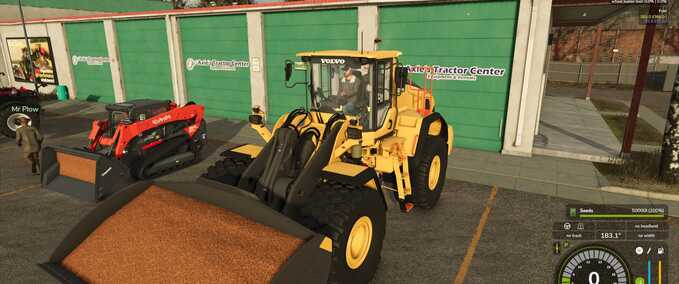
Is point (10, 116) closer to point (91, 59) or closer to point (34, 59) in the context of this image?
point (91, 59)

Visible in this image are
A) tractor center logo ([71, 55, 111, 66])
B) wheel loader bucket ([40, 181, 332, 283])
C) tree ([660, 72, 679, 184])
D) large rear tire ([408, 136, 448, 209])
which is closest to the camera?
wheel loader bucket ([40, 181, 332, 283])

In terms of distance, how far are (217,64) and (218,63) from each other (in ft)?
0.23

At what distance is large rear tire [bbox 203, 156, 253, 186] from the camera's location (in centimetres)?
495

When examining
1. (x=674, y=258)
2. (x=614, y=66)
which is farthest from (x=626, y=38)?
(x=674, y=258)

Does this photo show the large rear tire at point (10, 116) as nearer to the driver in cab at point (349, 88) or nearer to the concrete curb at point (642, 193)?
the driver in cab at point (349, 88)

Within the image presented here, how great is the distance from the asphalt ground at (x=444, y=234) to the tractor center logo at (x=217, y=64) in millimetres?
6717

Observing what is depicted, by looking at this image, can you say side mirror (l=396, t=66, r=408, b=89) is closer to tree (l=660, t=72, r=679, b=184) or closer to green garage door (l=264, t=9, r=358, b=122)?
tree (l=660, t=72, r=679, b=184)

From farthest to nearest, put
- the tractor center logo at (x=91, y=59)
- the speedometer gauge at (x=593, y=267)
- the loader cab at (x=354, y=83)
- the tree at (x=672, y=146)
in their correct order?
1. the tractor center logo at (x=91, y=59)
2. the tree at (x=672, y=146)
3. the loader cab at (x=354, y=83)
4. the speedometer gauge at (x=593, y=267)

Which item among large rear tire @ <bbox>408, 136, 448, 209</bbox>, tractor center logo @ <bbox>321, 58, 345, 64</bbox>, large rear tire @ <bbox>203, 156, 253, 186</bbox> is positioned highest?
tractor center logo @ <bbox>321, 58, 345, 64</bbox>

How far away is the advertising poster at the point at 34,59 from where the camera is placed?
19.5 meters

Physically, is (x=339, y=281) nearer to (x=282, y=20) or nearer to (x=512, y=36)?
(x=512, y=36)

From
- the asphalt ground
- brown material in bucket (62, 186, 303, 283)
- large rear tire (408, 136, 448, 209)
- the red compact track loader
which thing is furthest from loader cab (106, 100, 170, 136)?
large rear tire (408, 136, 448, 209)

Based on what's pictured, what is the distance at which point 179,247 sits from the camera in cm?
297

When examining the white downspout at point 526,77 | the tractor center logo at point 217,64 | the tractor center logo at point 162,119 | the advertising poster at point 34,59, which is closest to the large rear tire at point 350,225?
the tractor center logo at point 162,119
